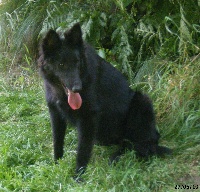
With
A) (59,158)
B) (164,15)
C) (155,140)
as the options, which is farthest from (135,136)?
(164,15)

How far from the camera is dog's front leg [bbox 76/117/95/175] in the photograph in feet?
13.0

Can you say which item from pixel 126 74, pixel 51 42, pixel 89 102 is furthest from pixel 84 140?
pixel 126 74

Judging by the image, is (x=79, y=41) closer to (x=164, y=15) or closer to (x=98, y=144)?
(x=98, y=144)

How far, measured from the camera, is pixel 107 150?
4477mm

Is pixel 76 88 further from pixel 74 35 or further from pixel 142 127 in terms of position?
pixel 142 127

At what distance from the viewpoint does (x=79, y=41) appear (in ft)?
12.5

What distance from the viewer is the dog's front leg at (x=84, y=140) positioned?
13.0 feet

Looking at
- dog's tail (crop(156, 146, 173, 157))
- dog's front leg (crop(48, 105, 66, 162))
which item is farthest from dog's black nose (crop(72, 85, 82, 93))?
dog's tail (crop(156, 146, 173, 157))

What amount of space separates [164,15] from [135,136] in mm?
2135

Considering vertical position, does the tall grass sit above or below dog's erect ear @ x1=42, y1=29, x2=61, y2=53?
below

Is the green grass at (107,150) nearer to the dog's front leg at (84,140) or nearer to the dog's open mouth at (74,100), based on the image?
the dog's front leg at (84,140)

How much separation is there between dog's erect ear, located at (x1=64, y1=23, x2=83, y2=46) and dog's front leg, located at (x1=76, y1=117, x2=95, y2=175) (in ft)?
2.37

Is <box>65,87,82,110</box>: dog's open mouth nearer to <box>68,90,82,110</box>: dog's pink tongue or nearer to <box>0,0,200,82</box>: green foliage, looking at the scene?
<box>68,90,82,110</box>: dog's pink tongue

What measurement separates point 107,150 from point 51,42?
4.60 feet
